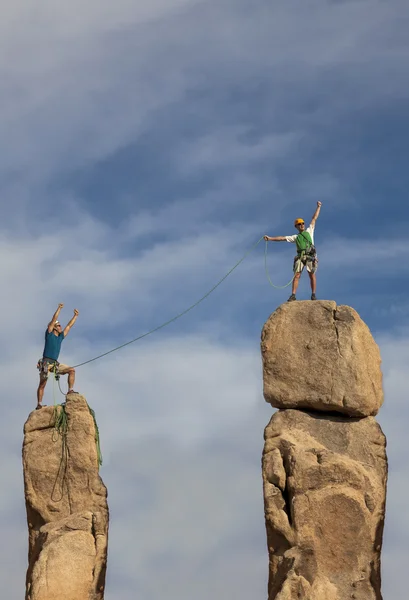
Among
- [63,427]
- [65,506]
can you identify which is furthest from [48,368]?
[65,506]

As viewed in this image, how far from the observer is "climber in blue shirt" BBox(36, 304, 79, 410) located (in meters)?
32.9

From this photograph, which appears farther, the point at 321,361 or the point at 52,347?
the point at 52,347

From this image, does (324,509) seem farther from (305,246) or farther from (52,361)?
(52,361)

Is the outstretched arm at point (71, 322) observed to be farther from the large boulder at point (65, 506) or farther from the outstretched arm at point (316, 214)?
the outstretched arm at point (316, 214)

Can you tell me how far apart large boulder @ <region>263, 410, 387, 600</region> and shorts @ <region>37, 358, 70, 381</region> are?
6.25 m

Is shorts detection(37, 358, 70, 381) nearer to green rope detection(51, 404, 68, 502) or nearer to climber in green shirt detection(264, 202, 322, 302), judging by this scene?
green rope detection(51, 404, 68, 502)

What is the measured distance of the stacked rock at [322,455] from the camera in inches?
1110

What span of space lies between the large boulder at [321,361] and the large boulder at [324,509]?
594mm

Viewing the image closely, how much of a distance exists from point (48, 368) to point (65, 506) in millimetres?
3489

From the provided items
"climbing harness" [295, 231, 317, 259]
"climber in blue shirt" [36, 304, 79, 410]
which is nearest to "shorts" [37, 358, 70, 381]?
"climber in blue shirt" [36, 304, 79, 410]

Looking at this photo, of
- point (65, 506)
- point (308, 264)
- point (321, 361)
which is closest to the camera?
point (321, 361)

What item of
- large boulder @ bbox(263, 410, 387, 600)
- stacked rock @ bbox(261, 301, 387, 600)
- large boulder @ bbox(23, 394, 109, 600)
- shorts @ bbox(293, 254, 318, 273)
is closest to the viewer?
large boulder @ bbox(263, 410, 387, 600)

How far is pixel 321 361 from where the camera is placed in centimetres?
2978

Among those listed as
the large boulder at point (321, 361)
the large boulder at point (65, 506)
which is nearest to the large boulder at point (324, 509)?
the large boulder at point (321, 361)
